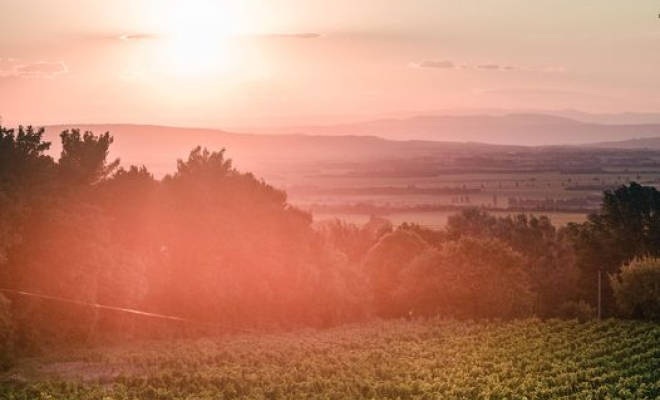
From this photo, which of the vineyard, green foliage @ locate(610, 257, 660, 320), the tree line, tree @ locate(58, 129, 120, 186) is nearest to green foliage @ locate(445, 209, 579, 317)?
the tree line

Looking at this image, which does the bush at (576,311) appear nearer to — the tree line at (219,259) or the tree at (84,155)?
the tree line at (219,259)

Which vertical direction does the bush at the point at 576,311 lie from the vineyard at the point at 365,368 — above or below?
below

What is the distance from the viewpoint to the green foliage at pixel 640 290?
63281 millimetres

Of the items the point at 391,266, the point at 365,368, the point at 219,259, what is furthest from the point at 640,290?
the point at 365,368

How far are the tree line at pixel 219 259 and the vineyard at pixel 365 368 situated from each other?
427 centimetres

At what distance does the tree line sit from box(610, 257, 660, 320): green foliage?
0.74 ft

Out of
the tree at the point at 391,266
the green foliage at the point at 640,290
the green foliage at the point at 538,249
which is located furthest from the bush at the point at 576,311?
the tree at the point at 391,266

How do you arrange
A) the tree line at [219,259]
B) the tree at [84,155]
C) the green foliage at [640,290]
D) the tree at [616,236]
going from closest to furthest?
the tree line at [219,259] < the tree at [84,155] < the green foliage at [640,290] < the tree at [616,236]

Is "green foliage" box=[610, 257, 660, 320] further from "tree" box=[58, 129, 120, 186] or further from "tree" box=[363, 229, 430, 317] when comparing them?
"tree" box=[58, 129, 120, 186]

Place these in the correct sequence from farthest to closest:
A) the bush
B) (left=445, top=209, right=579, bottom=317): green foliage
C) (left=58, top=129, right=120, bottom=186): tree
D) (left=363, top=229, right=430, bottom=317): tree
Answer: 1. (left=445, top=209, right=579, bottom=317): green foliage
2. (left=363, top=229, right=430, bottom=317): tree
3. the bush
4. (left=58, top=129, right=120, bottom=186): tree

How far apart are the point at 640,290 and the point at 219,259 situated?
98.4 ft

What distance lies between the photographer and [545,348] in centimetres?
4484

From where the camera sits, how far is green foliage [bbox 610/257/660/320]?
63281 millimetres

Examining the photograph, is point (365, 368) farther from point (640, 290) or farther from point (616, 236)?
point (616, 236)
